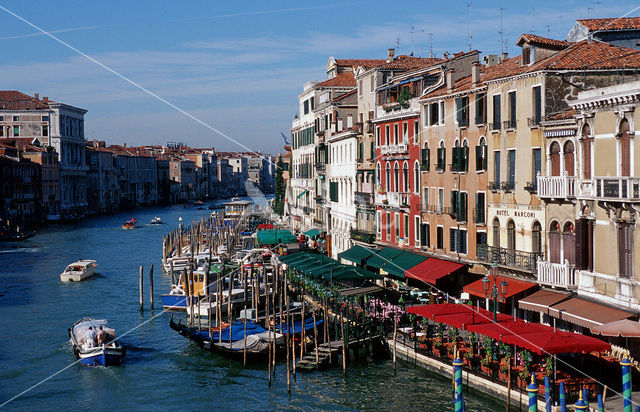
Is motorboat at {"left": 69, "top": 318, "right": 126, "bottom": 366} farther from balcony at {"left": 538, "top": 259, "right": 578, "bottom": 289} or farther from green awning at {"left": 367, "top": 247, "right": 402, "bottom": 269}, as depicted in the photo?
balcony at {"left": 538, "top": 259, "right": 578, "bottom": 289}

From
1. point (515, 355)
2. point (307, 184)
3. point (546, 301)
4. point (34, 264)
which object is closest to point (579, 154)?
point (546, 301)

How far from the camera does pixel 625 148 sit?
47.9 ft

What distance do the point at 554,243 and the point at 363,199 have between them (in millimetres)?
12931

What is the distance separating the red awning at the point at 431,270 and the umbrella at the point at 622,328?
24.6 feet

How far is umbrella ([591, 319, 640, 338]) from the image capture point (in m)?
13.5

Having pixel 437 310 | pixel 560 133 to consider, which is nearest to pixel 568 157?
→ pixel 560 133

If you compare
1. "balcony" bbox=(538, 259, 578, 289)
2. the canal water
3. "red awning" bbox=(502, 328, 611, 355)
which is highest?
"balcony" bbox=(538, 259, 578, 289)

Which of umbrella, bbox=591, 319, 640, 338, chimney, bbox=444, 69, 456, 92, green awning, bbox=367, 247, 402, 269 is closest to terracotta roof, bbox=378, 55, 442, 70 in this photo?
chimney, bbox=444, 69, 456, 92

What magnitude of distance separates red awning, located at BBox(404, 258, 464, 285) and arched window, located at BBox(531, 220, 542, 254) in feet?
11.1

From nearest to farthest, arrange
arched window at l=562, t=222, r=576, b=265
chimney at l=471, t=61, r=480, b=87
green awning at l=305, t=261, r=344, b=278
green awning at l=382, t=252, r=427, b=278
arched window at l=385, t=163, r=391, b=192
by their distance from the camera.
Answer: arched window at l=562, t=222, r=576, b=265
chimney at l=471, t=61, r=480, b=87
green awning at l=382, t=252, r=427, b=278
green awning at l=305, t=261, r=344, b=278
arched window at l=385, t=163, r=391, b=192

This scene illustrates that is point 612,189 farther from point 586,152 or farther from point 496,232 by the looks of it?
point 496,232

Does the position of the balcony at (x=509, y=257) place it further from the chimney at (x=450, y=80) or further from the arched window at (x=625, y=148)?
the chimney at (x=450, y=80)

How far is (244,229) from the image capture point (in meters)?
57.7

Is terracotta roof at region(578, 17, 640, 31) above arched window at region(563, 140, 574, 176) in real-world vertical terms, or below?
above
